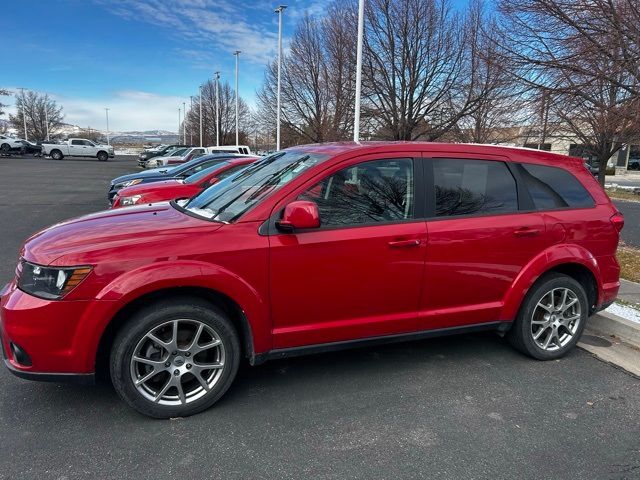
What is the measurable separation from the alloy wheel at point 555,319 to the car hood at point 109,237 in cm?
273

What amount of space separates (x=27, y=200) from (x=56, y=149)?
125 ft

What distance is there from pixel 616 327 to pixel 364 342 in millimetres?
2683

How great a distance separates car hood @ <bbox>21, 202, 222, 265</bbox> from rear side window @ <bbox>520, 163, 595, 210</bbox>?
8.43ft

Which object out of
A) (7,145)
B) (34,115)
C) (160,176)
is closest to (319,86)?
(160,176)

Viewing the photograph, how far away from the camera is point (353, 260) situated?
3.27 metres

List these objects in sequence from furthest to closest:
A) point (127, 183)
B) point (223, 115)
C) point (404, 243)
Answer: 1. point (223, 115)
2. point (127, 183)
3. point (404, 243)

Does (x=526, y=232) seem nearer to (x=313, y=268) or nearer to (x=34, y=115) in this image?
(x=313, y=268)

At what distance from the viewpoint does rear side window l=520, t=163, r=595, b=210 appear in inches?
156

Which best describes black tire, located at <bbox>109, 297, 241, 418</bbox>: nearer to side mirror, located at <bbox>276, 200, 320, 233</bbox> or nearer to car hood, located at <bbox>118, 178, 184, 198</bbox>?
side mirror, located at <bbox>276, 200, 320, 233</bbox>

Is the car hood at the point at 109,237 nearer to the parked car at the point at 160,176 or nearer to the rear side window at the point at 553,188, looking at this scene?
the rear side window at the point at 553,188

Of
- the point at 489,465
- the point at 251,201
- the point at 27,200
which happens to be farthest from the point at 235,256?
the point at 27,200

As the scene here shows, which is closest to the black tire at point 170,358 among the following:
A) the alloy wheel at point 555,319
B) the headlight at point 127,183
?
the alloy wheel at point 555,319

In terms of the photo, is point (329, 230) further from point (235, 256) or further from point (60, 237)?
point (60, 237)

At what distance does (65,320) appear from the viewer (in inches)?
109
